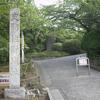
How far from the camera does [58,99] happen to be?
11.4m

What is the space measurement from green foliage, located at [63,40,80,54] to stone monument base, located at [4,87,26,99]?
37847 millimetres

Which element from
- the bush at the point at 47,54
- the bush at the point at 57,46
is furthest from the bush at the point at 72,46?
the bush at the point at 47,54

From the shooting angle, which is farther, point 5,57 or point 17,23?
point 5,57

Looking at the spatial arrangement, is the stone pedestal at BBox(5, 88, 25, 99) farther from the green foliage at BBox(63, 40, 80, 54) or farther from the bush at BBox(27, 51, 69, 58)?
the green foliage at BBox(63, 40, 80, 54)

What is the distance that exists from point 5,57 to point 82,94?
24.3 ft

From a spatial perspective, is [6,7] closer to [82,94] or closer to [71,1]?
[82,94]

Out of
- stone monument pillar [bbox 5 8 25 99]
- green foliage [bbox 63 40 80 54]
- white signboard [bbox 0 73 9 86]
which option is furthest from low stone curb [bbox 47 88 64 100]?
green foliage [bbox 63 40 80 54]

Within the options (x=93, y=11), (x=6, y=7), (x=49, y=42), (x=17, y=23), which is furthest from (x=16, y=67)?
(x=49, y=42)

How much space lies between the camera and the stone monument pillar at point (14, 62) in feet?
35.8

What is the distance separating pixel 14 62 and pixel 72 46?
37.7 m

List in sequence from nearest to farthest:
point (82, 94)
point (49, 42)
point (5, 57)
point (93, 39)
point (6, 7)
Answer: point (82, 94) → point (6, 7) → point (5, 57) → point (93, 39) → point (49, 42)

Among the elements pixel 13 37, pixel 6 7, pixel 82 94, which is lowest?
pixel 82 94

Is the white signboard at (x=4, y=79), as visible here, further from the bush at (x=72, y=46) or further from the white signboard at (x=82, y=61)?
the bush at (x=72, y=46)

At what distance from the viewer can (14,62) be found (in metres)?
11.1
